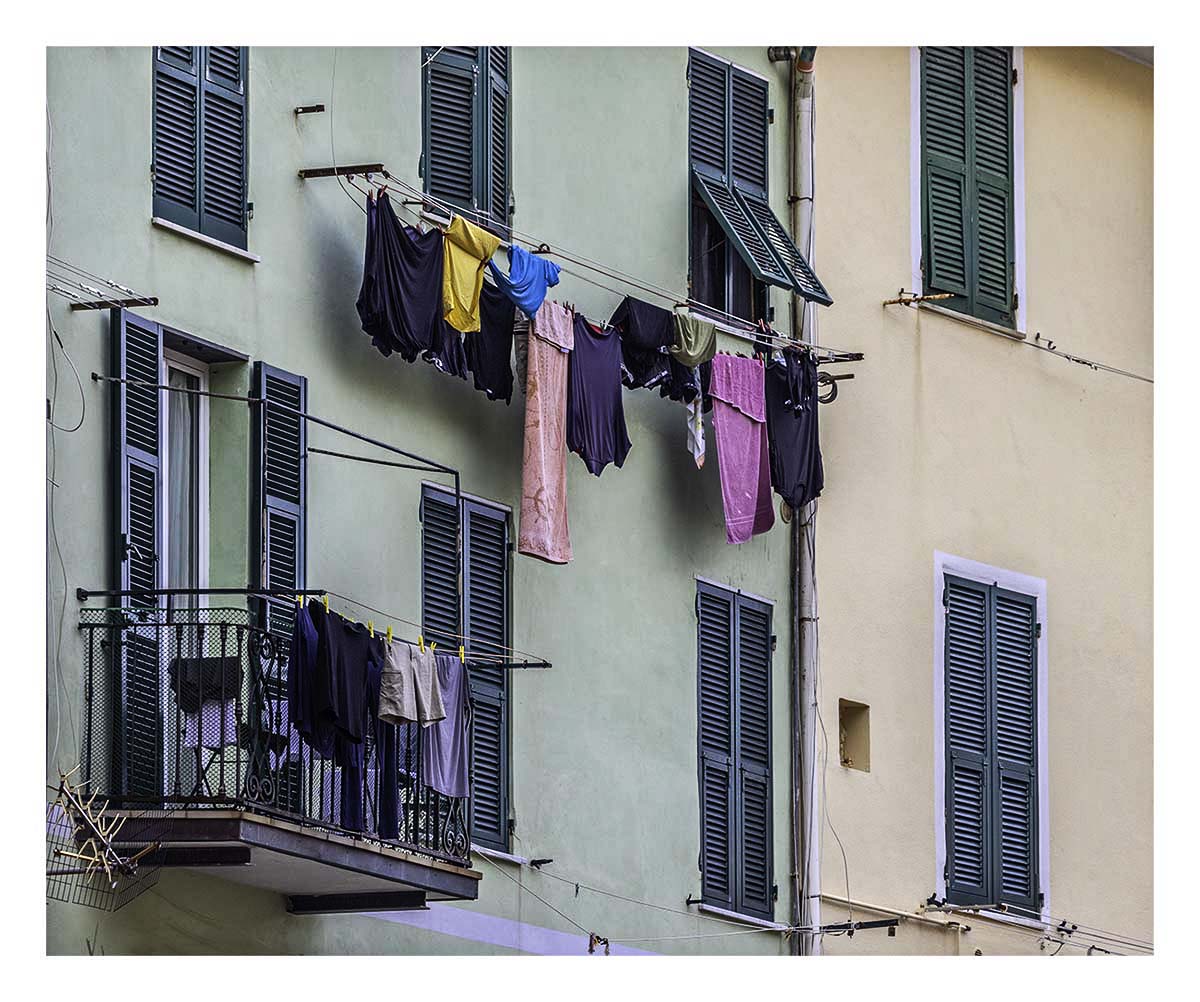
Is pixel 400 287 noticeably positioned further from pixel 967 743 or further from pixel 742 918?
pixel 967 743

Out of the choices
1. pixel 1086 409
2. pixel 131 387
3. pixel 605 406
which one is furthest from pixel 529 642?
pixel 1086 409

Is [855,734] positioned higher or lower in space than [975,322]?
lower

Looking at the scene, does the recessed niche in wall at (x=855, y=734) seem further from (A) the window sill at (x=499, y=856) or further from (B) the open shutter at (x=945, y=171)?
(A) the window sill at (x=499, y=856)

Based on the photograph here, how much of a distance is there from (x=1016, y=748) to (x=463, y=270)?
19.4 ft

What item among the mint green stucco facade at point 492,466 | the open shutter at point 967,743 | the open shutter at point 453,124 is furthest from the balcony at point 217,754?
the open shutter at point 967,743

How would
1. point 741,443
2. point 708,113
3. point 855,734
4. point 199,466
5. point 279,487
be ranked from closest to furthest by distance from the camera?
point 199,466, point 279,487, point 741,443, point 708,113, point 855,734

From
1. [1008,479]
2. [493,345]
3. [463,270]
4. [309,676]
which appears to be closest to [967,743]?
[1008,479]

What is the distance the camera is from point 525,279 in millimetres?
22219

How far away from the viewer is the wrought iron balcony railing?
63.1ft

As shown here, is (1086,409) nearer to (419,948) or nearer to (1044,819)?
(1044,819)

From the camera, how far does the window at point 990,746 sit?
25.4 m

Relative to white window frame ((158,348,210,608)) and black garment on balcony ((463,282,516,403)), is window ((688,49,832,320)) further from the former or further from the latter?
white window frame ((158,348,210,608))

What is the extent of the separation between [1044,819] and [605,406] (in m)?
4.77

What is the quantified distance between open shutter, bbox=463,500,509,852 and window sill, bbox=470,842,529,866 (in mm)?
45
